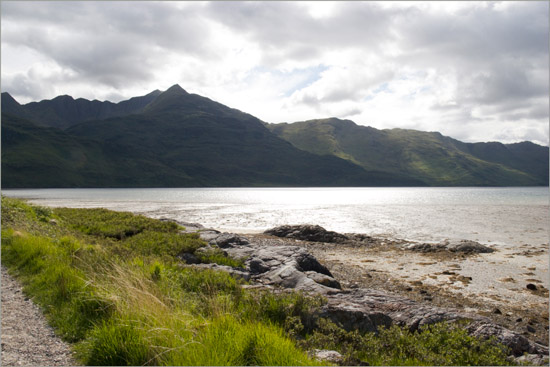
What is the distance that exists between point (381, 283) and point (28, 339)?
1669 cm

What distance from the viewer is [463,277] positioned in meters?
20.8

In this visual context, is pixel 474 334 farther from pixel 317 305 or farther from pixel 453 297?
pixel 453 297

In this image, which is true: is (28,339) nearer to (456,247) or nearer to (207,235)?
(207,235)

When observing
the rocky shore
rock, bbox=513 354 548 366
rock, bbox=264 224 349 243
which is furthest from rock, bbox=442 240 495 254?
rock, bbox=513 354 548 366

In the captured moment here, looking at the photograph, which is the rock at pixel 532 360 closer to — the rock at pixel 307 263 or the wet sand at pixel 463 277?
the wet sand at pixel 463 277

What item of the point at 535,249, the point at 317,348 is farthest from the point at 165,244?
the point at 535,249

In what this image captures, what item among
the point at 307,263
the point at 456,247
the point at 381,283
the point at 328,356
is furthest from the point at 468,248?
the point at 328,356

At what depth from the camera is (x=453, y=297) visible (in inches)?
652

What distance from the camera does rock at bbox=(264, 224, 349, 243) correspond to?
36188mm

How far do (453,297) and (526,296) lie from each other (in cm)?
433

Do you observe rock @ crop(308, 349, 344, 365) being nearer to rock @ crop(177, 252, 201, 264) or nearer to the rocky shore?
the rocky shore

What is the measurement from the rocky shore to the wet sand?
6 cm

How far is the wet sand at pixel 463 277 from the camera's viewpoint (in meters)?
14.8

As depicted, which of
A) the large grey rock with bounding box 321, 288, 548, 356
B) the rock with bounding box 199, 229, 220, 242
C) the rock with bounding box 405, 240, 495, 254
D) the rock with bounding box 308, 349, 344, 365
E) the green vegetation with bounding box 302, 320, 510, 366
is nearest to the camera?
the rock with bounding box 308, 349, 344, 365
